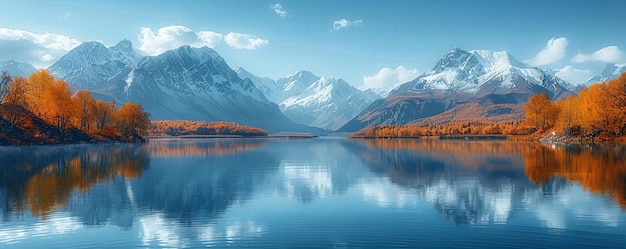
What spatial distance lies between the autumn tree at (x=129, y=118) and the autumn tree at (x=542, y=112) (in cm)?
14859

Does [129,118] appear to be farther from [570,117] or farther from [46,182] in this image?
[570,117]

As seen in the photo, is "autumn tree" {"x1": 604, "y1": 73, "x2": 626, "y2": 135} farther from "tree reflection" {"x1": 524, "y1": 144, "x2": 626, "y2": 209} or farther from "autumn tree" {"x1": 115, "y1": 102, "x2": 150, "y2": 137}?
"autumn tree" {"x1": 115, "y1": 102, "x2": 150, "y2": 137}

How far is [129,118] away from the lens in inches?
7136

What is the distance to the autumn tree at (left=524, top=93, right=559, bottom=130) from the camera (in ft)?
577

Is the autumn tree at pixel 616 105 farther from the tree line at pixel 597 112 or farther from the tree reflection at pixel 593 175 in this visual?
the tree reflection at pixel 593 175

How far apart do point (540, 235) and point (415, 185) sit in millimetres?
21142

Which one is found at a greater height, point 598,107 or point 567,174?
point 598,107

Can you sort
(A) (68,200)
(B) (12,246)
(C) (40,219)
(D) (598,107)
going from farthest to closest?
1. (D) (598,107)
2. (A) (68,200)
3. (C) (40,219)
4. (B) (12,246)

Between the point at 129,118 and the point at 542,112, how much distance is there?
15354 cm

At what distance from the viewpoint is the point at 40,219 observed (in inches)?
1159

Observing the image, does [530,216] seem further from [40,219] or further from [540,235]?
[40,219]

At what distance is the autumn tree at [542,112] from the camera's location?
176m

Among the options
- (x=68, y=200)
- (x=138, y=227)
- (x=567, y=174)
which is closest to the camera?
(x=138, y=227)

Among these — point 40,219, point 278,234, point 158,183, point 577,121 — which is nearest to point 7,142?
point 158,183
